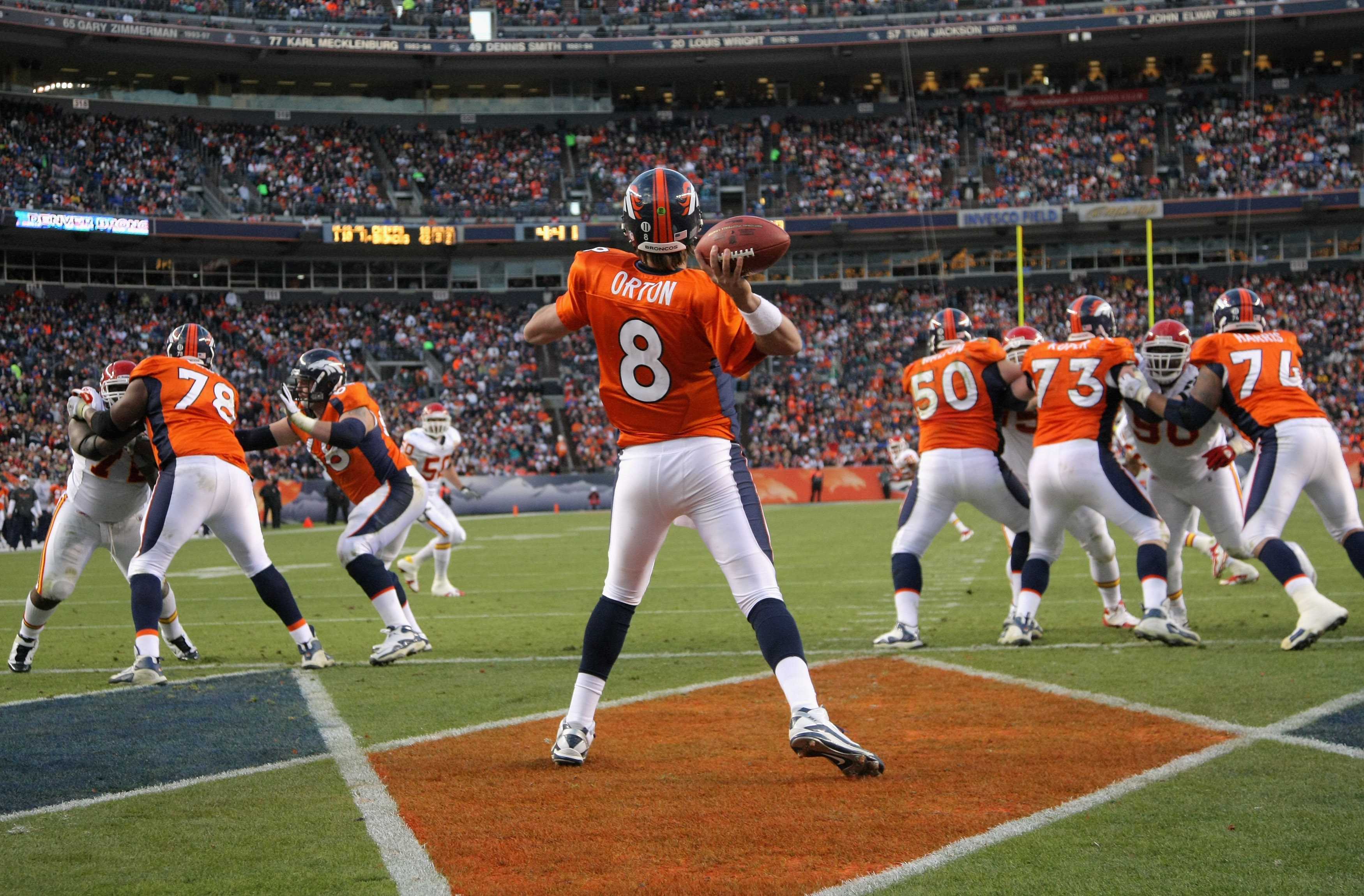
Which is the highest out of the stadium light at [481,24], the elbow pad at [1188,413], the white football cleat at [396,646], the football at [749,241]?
the stadium light at [481,24]

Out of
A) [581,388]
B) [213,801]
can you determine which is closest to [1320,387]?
[581,388]

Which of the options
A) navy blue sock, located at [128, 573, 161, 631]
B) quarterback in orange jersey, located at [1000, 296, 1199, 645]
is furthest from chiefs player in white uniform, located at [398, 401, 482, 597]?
quarterback in orange jersey, located at [1000, 296, 1199, 645]

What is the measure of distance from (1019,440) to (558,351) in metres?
32.6

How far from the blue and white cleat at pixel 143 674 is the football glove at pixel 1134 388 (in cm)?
589

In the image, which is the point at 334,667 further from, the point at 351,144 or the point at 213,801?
the point at 351,144

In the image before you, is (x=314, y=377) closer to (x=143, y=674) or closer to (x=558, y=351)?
(x=143, y=674)

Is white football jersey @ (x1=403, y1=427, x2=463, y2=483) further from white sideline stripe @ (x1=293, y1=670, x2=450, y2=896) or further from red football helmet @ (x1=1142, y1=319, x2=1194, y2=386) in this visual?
red football helmet @ (x1=1142, y1=319, x2=1194, y2=386)

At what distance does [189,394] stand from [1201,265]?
41.5m

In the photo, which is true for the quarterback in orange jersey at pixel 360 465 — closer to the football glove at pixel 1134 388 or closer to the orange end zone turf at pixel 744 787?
the orange end zone turf at pixel 744 787

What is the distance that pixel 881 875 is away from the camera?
329cm

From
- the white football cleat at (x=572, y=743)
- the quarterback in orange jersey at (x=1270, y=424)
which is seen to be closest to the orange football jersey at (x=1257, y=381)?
the quarterback in orange jersey at (x=1270, y=424)

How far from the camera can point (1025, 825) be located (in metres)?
3.75

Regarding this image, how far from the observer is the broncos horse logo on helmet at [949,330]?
843cm

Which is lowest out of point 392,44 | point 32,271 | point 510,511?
point 510,511
